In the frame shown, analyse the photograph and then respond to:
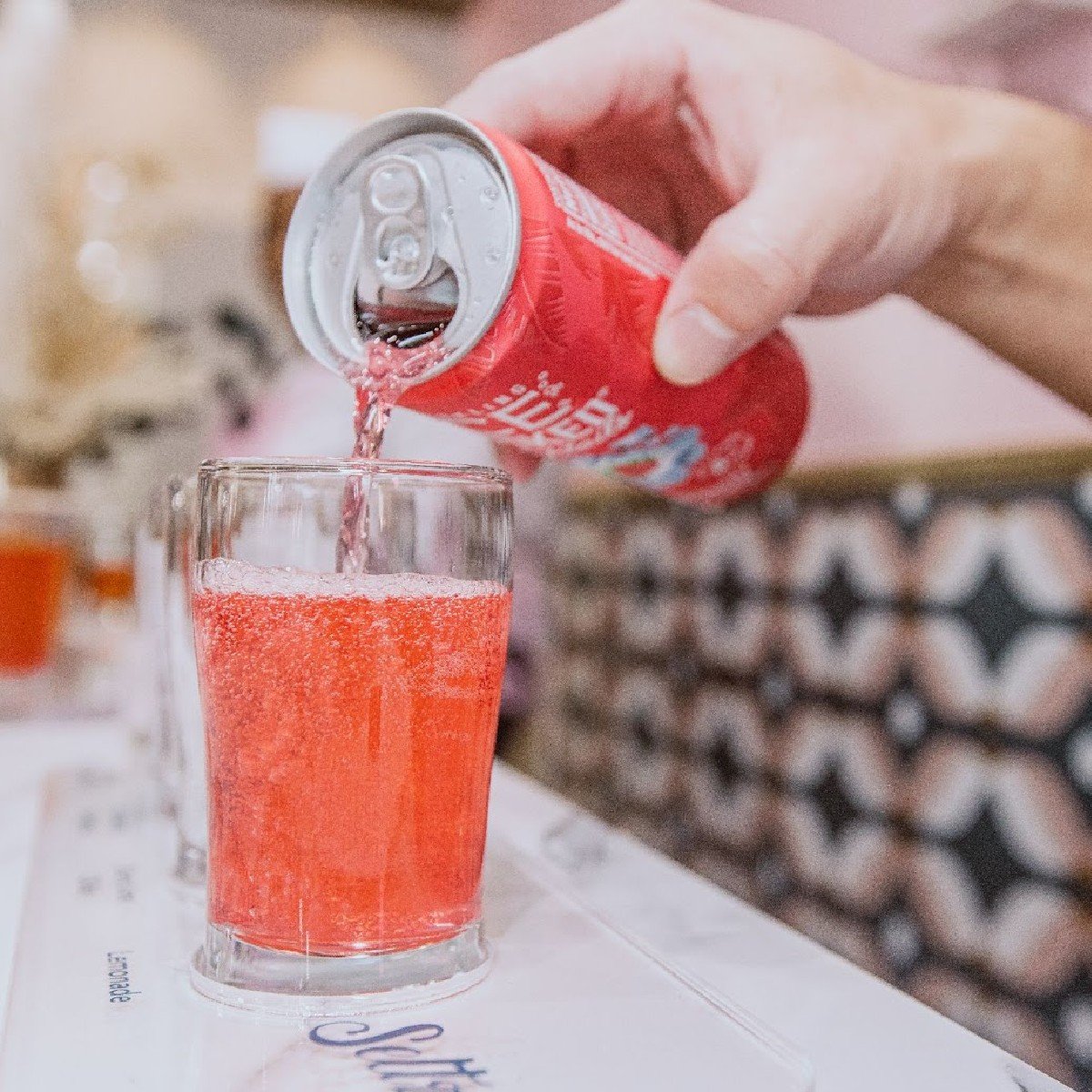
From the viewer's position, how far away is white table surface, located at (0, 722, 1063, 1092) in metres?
0.46

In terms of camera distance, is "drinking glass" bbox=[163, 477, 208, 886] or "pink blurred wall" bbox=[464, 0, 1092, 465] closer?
"drinking glass" bbox=[163, 477, 208, 886]

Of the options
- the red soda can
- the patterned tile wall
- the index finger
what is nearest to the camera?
the red soda can

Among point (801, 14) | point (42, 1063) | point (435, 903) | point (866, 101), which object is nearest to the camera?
point (42, 1063)

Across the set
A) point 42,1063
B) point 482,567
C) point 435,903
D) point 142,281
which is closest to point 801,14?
point 482,567

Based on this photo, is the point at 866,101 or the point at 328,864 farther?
the point at 866,101

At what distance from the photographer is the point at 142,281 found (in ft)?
11.3

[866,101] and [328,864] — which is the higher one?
[866,101]

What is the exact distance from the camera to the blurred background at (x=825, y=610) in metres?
1.12

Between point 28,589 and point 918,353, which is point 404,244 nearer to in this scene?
point 918,353

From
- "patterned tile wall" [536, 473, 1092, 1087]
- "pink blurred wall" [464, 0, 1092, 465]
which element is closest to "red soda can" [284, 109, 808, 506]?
"pink blurred wall" [464, 0, 1092, 465]

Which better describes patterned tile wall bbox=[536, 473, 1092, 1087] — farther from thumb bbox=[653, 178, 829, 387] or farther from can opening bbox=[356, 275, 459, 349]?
can opening bbox=[356, 275, 459, 349]

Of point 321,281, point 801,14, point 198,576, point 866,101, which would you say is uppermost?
point 801,14

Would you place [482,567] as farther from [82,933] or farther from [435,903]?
[82,933]

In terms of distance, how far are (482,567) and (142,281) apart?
3225 mm
